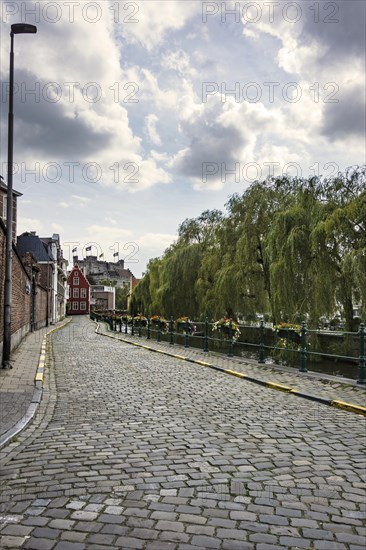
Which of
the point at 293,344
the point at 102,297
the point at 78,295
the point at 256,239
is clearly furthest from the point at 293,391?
the point at 102,297

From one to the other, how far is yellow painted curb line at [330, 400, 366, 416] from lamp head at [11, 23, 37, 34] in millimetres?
11782

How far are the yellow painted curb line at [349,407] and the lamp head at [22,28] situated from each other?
38.7 feet

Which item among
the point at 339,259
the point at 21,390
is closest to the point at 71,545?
the point at 21,390

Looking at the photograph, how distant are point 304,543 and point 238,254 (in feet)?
68.2

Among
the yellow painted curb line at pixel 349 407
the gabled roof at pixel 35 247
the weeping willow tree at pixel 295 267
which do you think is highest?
the gabled roof at pixel 35 247

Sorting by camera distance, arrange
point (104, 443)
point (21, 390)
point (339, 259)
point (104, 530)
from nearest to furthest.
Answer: point (104, 530) → point (104, 443) → point (21, 390) → point (339, 259)

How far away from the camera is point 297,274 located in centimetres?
1839

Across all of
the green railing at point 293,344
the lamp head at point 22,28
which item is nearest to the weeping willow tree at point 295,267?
the green railing at point 293,344

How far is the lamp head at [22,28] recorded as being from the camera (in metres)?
12.6

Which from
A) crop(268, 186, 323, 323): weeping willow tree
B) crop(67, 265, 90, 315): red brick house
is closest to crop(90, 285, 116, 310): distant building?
crop(67, 265, 90, 315): red brick house

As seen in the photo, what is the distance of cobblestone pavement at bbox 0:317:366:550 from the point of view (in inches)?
133

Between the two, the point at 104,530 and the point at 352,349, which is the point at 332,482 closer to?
the point at 104,530

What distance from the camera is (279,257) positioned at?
1866 cm

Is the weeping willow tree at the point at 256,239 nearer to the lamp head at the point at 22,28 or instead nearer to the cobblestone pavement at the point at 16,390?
the cobblestone pavement at the point at 16,390
